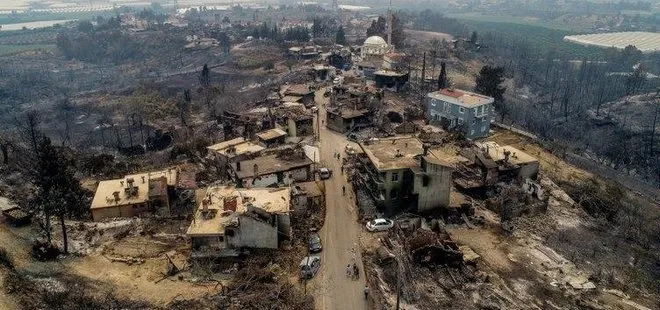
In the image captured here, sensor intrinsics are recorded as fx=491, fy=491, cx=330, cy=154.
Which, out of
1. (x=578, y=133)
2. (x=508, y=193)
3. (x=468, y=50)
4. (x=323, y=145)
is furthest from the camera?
(x=468, y=50)

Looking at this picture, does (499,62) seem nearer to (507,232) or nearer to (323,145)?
(323,145)

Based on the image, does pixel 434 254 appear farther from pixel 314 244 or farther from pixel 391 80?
pixel 391 80

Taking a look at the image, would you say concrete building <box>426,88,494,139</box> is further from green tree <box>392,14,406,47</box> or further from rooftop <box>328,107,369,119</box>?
green tree <box>392,14,406,47</box>

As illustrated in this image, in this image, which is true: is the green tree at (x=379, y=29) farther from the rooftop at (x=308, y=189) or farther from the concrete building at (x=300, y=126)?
the rooftop at (x=308, y=189)

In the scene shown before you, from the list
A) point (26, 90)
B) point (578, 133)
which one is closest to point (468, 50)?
point (578, 133)

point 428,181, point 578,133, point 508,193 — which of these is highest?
point 428,181

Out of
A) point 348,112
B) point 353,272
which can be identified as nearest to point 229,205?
point 353,272

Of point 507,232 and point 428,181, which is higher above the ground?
point 428,181

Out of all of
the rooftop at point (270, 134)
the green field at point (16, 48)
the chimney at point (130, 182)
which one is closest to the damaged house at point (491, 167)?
the rooftop at point (270, 134)
